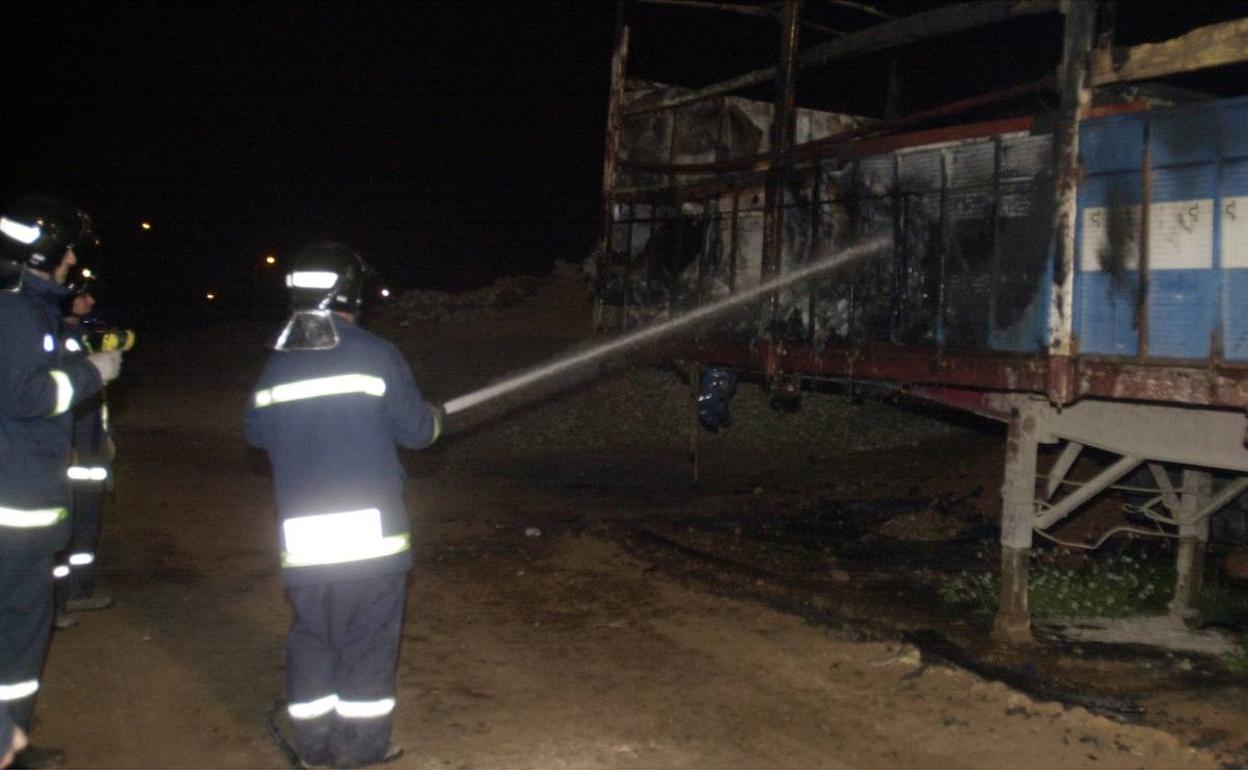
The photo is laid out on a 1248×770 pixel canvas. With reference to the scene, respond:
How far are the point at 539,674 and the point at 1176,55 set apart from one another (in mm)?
4204

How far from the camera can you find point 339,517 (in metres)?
4.02

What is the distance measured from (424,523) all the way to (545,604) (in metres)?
3.06

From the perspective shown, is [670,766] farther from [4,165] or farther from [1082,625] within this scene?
[4,165]

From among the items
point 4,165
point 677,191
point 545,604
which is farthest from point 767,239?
point 4,165

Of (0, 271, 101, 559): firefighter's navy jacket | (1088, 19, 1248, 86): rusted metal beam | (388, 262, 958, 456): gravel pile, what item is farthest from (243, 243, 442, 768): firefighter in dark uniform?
(388, 262, 958, 456): gravel pile

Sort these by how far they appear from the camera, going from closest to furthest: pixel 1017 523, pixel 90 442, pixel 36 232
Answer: pixel 36 232, pixel 1017 523, pixel 90 442

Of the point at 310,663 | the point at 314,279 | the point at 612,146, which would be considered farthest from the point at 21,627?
the point at 612,146

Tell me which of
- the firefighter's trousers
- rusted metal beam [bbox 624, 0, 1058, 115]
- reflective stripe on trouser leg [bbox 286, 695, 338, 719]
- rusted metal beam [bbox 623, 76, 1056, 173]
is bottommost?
reflective stripe on trouser leg [bbox 286, 695, 338, 719]

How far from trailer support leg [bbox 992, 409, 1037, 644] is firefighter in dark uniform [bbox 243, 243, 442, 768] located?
3331 millimetres

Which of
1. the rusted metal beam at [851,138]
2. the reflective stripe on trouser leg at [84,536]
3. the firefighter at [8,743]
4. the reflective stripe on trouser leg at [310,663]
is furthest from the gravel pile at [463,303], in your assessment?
the firefighter at [8,743]

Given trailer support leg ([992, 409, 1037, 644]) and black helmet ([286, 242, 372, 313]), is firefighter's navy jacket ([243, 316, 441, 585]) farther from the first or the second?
trailer support leg ([992, 409, 1037, 644])

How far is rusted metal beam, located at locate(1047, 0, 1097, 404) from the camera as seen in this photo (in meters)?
5.31

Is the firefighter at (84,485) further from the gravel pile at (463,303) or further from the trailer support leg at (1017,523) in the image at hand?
the gravel pile at (463,303)

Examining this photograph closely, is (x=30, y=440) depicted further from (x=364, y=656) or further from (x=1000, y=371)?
(x=1000, y=371)
